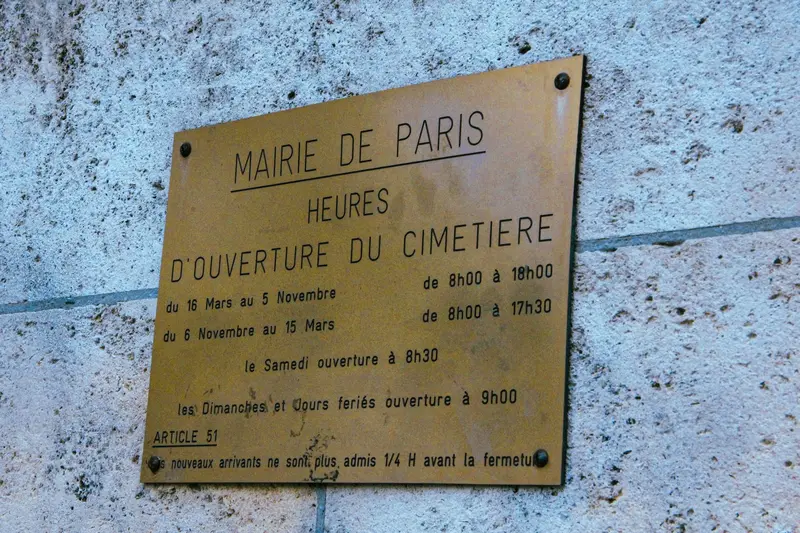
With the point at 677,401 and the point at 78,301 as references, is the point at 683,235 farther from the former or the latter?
the point at 78,301

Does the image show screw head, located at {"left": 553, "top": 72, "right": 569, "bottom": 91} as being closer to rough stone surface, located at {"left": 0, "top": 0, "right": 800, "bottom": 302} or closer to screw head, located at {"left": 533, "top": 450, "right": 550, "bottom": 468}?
rough stone surface, located at {"left": 0, "top": 0, "right": 800, "bottom": 302}

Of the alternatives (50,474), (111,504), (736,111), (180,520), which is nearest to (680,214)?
(736,111)

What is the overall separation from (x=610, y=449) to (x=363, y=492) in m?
0.56

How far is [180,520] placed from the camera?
8.53ft

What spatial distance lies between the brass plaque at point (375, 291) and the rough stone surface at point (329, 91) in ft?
0.28

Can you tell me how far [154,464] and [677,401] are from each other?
125 centimetres

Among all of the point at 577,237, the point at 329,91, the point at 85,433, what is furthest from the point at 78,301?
the point at 577,237

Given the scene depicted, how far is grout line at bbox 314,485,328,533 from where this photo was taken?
2.42 m

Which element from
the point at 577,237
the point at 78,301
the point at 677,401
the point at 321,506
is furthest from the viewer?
the point at 78,301

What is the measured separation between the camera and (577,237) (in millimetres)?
2266

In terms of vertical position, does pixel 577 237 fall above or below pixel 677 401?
above

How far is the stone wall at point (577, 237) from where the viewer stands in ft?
6.73

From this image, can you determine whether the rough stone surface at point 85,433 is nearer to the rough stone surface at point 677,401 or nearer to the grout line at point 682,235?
the rough stone surface at point 677,401

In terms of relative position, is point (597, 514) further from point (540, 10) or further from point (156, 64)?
point (156, 64)
